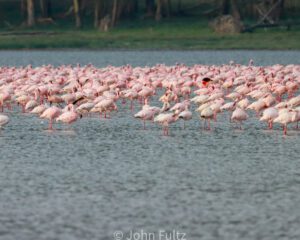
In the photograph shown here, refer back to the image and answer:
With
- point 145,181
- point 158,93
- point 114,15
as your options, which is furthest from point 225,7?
point 145,181

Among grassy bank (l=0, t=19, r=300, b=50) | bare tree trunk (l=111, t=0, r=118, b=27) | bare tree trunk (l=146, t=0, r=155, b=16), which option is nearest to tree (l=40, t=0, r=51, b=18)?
bare tree trunk (l=111, t=0, r=118, b=27)

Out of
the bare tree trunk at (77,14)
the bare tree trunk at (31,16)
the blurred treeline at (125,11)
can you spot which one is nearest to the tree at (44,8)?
the blurred treeline at (125,11)

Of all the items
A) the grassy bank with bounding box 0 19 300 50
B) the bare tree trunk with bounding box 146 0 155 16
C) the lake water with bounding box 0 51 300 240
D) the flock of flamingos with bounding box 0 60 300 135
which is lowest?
the grassy bank with bounding box 0 19 300 50

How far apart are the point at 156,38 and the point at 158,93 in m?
28.4

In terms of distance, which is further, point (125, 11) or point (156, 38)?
point (125, 11)

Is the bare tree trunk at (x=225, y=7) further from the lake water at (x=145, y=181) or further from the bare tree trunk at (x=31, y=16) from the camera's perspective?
the lake water at (x=145, y=181)

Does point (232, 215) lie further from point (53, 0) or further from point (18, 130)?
point (53, 0)

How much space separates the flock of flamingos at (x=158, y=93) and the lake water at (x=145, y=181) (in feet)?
1.31

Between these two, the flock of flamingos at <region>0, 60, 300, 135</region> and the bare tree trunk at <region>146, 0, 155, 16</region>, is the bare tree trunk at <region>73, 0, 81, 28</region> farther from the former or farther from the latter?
the flock of flamingos at <region>0, 60, 300, 135</region>

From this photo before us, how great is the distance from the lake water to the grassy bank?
1365 inches

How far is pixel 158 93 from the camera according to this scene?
117ft

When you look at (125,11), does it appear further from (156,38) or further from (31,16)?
(156,38)

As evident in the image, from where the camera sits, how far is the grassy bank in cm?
6238

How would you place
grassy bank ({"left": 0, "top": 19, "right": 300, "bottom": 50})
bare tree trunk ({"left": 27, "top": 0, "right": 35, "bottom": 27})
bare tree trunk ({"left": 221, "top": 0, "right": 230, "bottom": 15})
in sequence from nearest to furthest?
1. grassy bank ({"left": 0, "top": 19, "right": 300, "bottom": 50})
2. bare tree trunk ({"left": 27, "top": 0, "right": 35, "bottom": 27})
3. bare tree trunk ({"left": 221, "top": 0, "right": 230, "bottom": 15})
